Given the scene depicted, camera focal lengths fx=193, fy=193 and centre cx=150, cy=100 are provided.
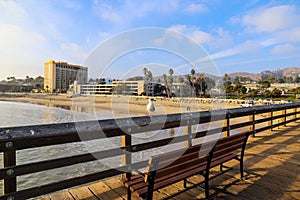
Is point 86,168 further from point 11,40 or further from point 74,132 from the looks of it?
point 11,40

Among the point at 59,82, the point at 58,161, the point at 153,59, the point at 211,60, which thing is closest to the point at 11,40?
the point at 153,59

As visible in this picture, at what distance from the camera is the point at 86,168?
7.62 meters

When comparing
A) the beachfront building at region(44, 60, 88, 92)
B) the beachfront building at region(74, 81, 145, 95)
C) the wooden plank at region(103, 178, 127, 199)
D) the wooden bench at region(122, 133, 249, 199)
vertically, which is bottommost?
the wooden plank at region(103, 178, 127, 199)

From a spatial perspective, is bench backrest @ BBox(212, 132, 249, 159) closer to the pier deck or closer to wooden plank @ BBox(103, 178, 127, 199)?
the pier deck

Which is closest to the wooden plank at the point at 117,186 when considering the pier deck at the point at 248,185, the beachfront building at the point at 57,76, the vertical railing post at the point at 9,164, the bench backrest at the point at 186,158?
the pier deck at the point at 248,185

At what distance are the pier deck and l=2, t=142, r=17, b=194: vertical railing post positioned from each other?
2.26 ft

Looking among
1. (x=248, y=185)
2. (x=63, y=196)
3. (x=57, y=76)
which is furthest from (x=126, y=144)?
(x=57, y=76)

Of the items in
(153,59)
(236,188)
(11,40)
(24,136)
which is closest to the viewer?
(24,136)

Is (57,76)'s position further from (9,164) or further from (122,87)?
(9,164)

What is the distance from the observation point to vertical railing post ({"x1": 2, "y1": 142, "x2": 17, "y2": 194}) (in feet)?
5.18

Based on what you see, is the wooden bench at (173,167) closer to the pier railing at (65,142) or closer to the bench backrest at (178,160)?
the bench backrest at (178,160)

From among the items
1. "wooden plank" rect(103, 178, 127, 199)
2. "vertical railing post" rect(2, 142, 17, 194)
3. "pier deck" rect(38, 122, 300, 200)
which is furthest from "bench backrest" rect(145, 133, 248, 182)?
"vertical railing post" rect(2, 142, 17, 194)

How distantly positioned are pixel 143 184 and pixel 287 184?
2193 millimetres

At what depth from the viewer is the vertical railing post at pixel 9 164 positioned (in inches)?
62.1
